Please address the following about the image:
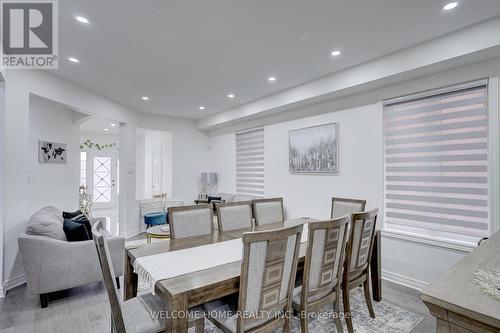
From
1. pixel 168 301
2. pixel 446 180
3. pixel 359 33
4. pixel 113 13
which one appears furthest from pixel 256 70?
pixel 168 301

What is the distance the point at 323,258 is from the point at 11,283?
12.1 ft

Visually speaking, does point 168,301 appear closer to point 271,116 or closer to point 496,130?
point 496,130

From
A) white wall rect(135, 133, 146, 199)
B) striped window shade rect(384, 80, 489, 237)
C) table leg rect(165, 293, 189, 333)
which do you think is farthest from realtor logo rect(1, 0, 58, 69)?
white wall rect(135, 133, 146, 199)

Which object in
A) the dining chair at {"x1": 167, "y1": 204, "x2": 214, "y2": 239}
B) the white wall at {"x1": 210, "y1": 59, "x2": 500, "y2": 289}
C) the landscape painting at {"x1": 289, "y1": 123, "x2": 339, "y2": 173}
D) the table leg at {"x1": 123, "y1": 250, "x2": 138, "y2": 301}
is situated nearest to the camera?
the table leg at {"x1": 123, "y1": 250, "x2": 138, "y2": 301}

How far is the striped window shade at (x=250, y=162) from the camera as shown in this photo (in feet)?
17.8

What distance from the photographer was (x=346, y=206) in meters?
3.31

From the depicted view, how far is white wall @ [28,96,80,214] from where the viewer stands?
4.00 metres

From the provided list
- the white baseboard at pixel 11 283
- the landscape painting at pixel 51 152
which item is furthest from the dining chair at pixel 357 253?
the landscape painting at pixel 51 152

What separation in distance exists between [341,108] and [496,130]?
1.81 metres

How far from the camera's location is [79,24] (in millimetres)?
2352

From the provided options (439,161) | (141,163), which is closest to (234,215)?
(439,161)

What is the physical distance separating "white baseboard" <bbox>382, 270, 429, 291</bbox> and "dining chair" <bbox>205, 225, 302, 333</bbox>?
221 cm

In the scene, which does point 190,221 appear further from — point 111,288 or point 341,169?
point 341,169

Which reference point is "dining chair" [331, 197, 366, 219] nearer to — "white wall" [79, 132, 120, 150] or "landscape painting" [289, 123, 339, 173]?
"landscape painting" [289, 123, 339, 173]
